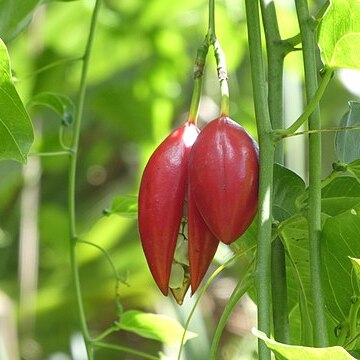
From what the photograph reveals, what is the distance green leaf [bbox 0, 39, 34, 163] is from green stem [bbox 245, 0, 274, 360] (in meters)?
0.11

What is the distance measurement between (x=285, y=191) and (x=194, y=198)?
80 millimetres

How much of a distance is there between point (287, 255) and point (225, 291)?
1115 millimetres

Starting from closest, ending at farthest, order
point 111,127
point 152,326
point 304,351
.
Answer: point 304,351 < point 152,326 < point 111,127

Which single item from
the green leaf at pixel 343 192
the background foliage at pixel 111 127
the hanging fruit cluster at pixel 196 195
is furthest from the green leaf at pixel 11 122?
the background foliage at pixel 111 127

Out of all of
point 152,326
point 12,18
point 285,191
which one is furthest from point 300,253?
point 12,18

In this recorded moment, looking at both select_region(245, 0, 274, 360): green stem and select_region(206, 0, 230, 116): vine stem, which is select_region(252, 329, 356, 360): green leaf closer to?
select_region(245, 0, 274, 360): green stem

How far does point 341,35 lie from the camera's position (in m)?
0.46

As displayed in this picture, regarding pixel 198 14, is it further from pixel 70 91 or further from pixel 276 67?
pixel 276 67

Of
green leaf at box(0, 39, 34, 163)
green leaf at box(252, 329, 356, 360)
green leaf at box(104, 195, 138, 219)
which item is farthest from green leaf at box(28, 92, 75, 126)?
green leaf at box(252, 329, 356, 360)

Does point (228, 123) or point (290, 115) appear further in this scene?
point (290, 115)

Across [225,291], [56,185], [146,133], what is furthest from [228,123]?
[56,185]

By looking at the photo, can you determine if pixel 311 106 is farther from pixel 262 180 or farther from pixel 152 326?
pixel 152 326

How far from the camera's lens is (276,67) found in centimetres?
53

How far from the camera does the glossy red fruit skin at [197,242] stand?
1.56 ft
